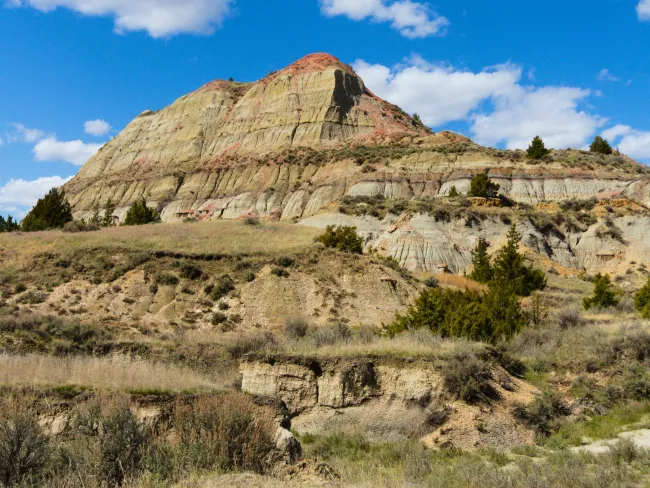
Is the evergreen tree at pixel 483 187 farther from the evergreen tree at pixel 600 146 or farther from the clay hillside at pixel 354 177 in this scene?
the evergreen tree at pixel 600 146

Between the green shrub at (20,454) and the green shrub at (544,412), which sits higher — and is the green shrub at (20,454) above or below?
above

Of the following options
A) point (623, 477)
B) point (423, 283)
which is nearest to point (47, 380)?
point (623, 477)

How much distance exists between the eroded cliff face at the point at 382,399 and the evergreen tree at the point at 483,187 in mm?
41756

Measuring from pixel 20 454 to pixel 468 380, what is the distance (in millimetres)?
9601

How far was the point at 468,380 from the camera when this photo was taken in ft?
41.8

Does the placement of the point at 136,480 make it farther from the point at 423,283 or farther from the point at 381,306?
the point at 423,283

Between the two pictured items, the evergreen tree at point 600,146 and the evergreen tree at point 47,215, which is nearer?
the evergreen tree at point 47,215

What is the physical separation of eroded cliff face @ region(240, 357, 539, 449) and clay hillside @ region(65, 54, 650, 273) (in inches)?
1145

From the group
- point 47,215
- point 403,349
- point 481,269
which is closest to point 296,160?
point 47,215

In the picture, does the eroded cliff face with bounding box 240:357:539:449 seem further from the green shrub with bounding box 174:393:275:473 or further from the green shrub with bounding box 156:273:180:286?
the green shrub with bounding box 156:273:180:286

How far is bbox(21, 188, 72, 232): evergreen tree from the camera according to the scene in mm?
47750

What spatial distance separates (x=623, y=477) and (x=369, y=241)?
39628 mm

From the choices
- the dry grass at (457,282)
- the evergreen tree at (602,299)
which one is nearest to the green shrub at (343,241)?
the dry grass at (457,282)

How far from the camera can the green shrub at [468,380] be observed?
12.6 metres
